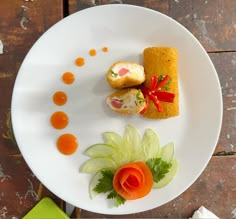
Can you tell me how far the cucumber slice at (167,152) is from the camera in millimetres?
1269

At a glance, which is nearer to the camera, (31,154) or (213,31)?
(31,154)

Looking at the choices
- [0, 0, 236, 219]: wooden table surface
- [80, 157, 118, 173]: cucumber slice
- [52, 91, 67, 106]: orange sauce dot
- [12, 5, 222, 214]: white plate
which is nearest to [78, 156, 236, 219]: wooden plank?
[0, 0, 236, 219]: wooden table surface

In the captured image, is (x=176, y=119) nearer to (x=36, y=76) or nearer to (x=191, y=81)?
(x=191, y=81)

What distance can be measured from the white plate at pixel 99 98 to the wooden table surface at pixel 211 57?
0.12 meters

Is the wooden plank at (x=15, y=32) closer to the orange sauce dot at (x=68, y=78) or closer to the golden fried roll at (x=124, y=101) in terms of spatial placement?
the orange sauce dot at (x=68, y=78)

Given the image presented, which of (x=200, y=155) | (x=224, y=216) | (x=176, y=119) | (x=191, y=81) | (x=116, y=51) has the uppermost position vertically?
(x=116, y=51)

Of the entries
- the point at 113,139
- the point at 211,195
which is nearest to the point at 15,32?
the point at 113,139

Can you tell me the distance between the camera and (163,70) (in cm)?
124

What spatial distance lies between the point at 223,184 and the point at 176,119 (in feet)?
1.07

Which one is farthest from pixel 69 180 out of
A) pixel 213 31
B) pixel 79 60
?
pixel 213 31

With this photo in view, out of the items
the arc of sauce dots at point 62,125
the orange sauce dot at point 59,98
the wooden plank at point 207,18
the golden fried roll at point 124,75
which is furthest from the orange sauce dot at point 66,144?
the wooden plank at point 207,18

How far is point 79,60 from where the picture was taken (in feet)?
4.19

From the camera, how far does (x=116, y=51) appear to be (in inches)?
50.7

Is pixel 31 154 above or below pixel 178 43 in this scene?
below
